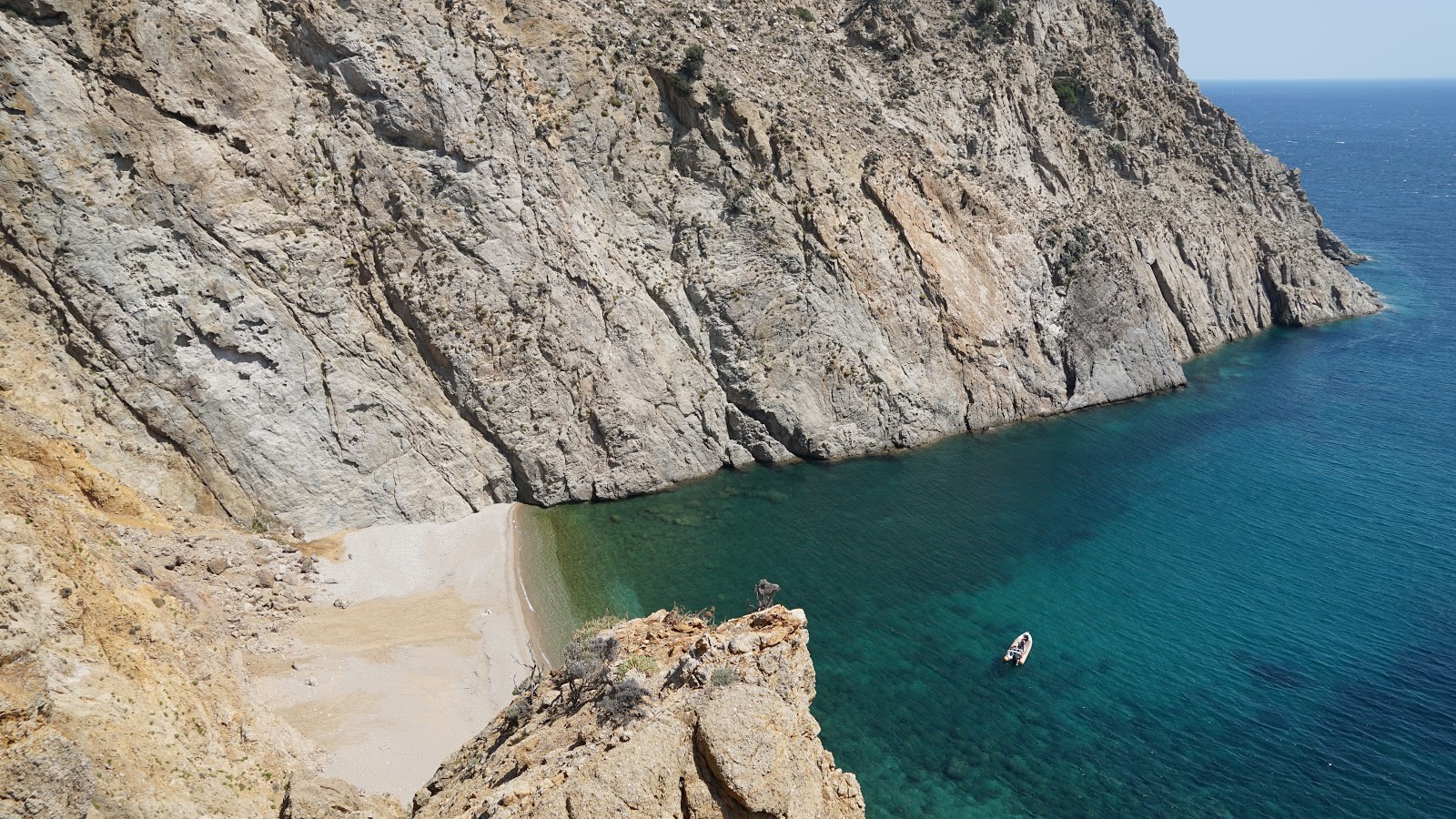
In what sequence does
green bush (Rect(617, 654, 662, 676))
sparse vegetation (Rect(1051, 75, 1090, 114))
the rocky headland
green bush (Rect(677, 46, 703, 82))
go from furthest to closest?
sparse vegetation (Rect(1051, 75, 1090, 114))
green bush (Rect(677, 46, 703, 82))
the rocky headland
green bush (Rect(617, 654, 662, 676))

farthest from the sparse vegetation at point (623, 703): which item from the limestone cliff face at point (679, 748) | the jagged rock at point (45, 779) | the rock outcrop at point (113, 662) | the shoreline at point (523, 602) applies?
the shoreline at point (523, 602)

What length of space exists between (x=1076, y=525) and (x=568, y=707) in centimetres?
3054

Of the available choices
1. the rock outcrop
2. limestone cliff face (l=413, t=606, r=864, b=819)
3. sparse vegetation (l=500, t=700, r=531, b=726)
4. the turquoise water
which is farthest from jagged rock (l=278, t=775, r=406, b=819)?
the turquoise water

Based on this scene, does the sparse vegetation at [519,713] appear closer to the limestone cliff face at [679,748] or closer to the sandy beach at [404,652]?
the limestone cliff face at [679,748]

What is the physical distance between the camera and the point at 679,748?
38.5 feet

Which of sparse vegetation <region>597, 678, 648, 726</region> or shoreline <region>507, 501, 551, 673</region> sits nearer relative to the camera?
sparse vegetation <region>597, 678, 648, 726</region>

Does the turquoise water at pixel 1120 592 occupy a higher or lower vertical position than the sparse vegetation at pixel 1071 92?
lower

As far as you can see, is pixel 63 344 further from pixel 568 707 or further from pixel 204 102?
pixel 568 707

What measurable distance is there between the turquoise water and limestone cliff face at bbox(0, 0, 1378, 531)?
4.37 m

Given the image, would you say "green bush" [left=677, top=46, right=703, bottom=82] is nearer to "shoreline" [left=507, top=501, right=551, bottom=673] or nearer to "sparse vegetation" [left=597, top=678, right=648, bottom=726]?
"shoreline" [left=507, top=501, right=551, bottom=673]

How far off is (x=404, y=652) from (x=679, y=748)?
59.0 feet

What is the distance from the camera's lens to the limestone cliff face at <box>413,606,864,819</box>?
1134 centimetres

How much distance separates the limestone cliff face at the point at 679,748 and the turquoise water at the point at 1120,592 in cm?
1144

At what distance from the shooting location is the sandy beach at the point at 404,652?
2273 centimetres
